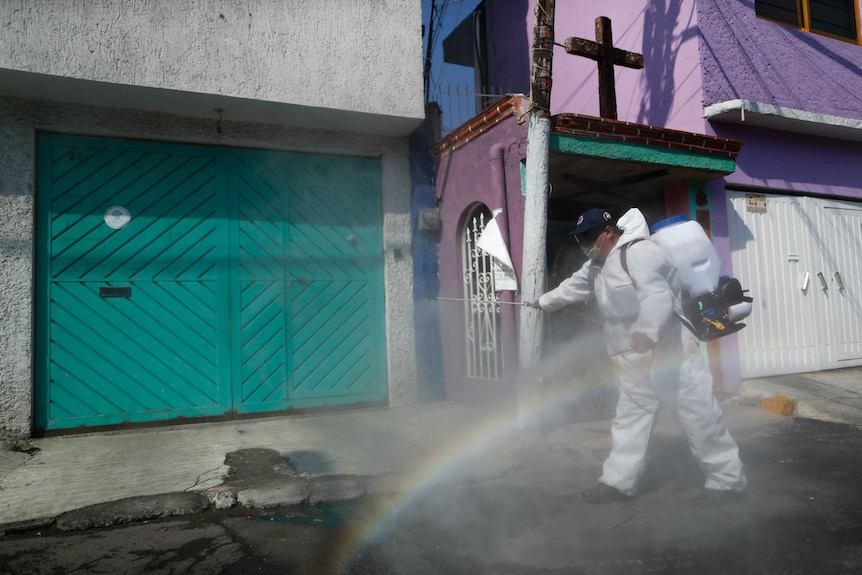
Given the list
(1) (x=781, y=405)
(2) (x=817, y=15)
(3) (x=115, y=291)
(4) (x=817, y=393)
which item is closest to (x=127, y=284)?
(3) (x=115, y=291)

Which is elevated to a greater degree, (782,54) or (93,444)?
(782,54)

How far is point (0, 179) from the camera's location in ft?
18.0

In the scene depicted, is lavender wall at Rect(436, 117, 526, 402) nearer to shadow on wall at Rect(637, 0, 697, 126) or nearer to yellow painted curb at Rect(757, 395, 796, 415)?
shadow on wall at Rect(637, 0, 697, 126)

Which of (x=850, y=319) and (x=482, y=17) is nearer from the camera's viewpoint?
(x=850, y=319)

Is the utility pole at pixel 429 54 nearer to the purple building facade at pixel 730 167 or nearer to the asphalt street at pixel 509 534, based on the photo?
the purple building facade at pixel 730 167

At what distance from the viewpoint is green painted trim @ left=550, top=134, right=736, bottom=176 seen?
556cm

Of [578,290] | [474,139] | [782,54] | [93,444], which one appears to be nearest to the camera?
[578,290]

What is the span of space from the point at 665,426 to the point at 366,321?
329 centimetres

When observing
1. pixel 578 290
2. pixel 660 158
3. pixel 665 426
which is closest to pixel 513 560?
pixel 578 290

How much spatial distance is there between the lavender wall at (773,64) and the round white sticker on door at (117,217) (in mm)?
6403

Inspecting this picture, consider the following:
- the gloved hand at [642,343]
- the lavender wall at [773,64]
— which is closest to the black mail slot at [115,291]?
the gloved hand at [642,343]

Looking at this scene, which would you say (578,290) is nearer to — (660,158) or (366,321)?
(660,158)

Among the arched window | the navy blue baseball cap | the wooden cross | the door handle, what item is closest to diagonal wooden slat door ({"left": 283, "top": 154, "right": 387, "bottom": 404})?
the arched window

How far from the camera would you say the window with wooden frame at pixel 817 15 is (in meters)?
7.93
